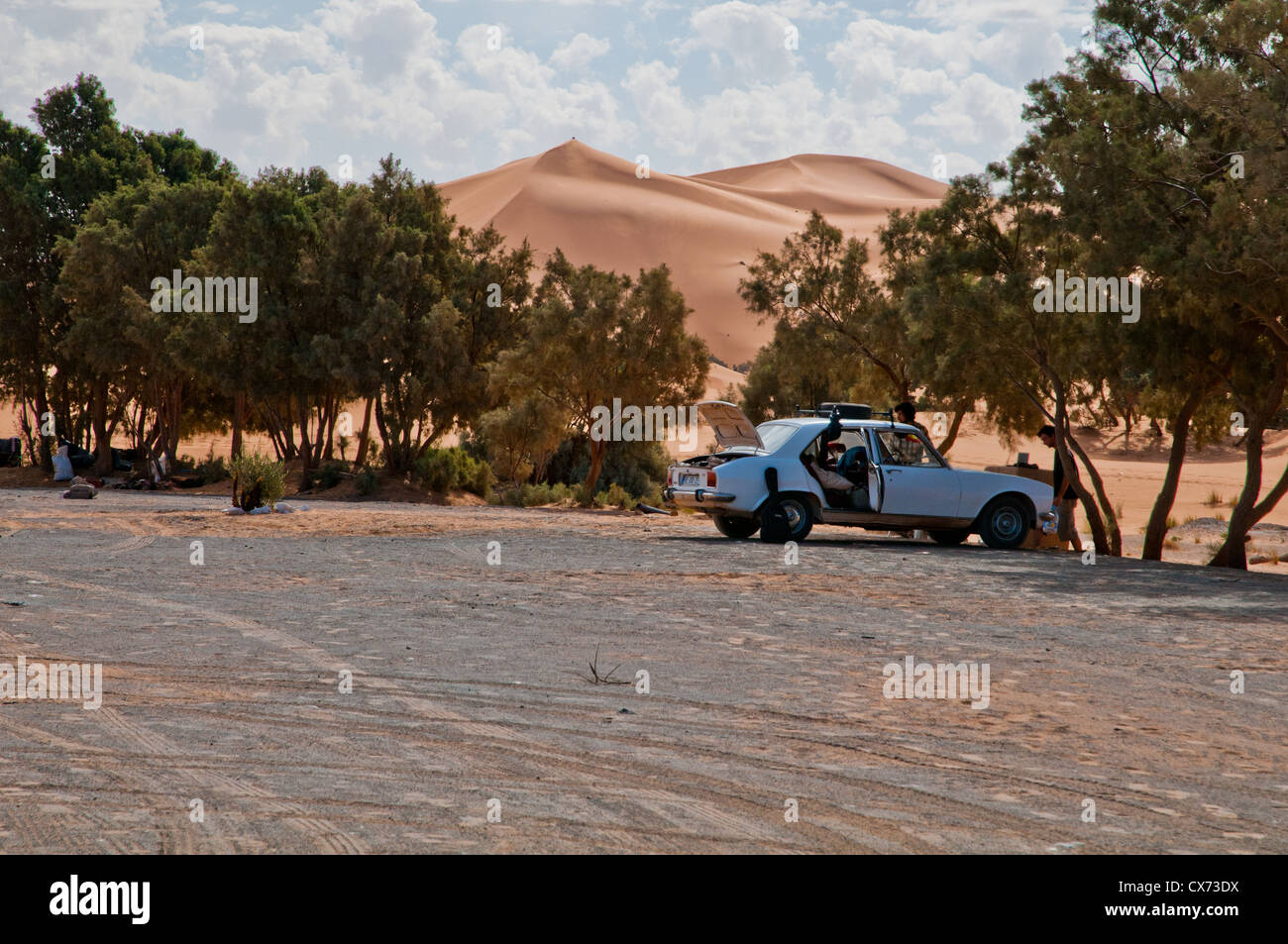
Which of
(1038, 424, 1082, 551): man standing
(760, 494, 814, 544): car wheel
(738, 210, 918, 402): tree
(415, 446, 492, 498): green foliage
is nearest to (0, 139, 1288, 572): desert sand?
(738, 210, 918, 402): tree

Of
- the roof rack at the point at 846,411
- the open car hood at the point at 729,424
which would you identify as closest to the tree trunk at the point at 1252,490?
the roof rack at the point at 846,411

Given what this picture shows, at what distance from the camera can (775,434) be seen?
1947 centimetres

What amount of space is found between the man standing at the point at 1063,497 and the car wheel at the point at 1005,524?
126cm

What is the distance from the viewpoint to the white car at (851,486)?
19.0 metres

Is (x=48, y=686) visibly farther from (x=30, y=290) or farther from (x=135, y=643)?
(x=30, y=290)

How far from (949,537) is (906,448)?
2.00 meters

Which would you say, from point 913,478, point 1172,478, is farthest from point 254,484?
point 1172,478

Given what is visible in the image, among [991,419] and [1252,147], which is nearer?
[1252,147]

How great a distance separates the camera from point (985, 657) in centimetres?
965

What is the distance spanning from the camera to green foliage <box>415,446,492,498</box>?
38.5 metres

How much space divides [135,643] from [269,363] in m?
29.4

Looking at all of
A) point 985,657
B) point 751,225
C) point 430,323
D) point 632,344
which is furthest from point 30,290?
point 751,225

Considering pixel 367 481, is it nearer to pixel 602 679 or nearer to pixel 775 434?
pixel 775 434

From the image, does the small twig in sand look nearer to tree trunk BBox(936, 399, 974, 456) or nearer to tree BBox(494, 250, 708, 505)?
tree trunk BBox(936, 399, 974, 456)
